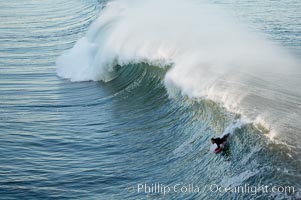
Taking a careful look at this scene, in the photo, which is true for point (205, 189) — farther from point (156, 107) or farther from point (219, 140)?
point (156, 107)

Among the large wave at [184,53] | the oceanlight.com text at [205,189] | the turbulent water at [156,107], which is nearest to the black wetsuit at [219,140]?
the turbulent water at [156,107]

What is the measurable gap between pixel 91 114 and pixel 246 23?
11.9 meters

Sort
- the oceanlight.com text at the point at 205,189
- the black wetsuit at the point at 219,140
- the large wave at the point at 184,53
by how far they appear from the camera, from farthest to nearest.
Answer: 1. the large wave at the point at 184,53
2. the black wetsuit at the point at 219,140
3. the oceanlight.com text at the point at 205,189

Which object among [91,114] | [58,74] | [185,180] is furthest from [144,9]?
[185,180]

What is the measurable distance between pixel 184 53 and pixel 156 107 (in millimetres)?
2564

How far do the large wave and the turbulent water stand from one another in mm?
57

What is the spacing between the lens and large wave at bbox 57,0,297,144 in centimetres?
1450

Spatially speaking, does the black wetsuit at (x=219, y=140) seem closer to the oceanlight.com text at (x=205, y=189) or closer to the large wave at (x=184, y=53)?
the large wave at (x=184, y=53)

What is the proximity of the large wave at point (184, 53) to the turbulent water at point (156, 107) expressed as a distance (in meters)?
0.06

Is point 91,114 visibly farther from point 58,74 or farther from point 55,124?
point 58,74

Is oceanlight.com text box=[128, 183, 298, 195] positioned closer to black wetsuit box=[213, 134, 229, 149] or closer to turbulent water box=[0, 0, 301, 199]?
turbulent water box=[0, 0, 301, 199]

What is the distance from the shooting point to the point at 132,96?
63.0 ft

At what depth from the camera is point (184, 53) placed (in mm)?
18344

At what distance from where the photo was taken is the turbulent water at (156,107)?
409 inches
